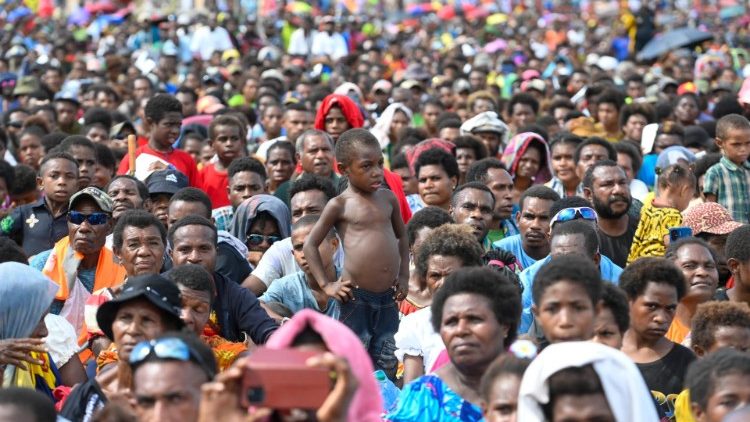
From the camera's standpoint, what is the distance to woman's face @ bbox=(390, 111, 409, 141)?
14.4 m

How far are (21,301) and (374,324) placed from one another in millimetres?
2205

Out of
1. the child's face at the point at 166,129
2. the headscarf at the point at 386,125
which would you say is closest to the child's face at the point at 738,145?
the child's face at the point at 166,129

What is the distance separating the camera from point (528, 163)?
11.8 metres

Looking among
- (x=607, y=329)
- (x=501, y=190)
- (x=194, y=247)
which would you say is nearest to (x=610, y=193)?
(x=501, y=190)

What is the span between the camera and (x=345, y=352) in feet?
14.4

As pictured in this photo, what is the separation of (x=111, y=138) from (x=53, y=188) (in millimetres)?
3944

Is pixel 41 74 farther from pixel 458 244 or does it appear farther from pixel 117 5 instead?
pixel 458 244

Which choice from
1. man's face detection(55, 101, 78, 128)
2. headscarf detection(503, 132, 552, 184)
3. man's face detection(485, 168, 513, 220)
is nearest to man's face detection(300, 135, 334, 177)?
man's face detection(485, 168, 513, 220)

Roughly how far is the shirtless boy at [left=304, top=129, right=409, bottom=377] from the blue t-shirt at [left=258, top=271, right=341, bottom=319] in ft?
0.84

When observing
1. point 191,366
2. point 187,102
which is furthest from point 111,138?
point 191,366

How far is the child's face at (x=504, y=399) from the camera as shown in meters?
5.05

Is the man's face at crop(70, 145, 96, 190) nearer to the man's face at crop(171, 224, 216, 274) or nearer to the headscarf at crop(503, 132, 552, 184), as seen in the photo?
the man's face at crop(171, 224, 216, 274)

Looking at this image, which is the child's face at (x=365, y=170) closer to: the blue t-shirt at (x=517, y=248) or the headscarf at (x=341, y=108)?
the blue t-shirt at (x=517, y=248)

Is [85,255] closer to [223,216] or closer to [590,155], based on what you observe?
[223,216]
